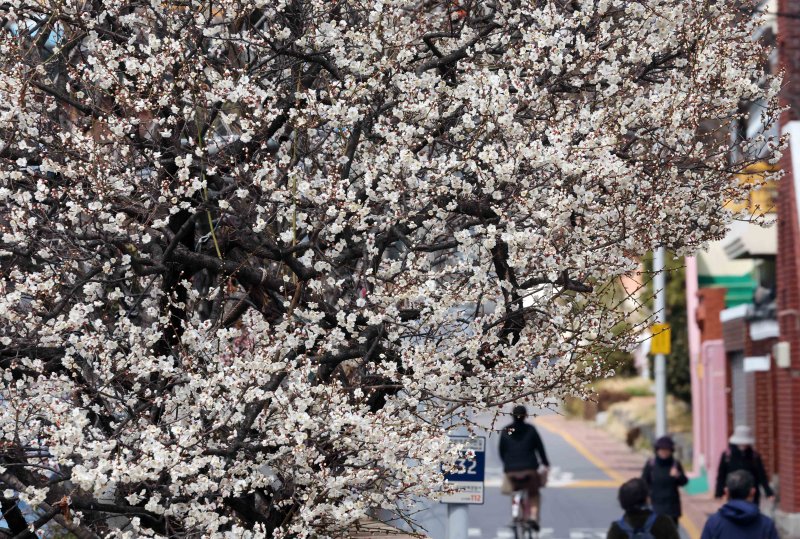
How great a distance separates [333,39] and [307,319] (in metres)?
1.42

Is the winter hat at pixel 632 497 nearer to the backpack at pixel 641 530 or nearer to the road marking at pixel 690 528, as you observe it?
the backpack at pixel 641 530

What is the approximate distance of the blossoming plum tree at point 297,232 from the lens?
6902 mm

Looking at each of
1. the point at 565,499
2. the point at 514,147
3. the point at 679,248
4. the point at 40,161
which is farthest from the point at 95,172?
the point at 565,499

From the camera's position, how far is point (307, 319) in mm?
7309

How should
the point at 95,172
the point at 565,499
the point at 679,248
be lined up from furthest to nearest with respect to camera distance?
the point at 565,499 → the point at 679,248 → the point at 95,172

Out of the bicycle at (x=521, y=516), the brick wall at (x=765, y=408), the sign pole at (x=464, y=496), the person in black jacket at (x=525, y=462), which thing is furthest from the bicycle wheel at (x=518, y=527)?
the brick wall at (x=765, y=408)

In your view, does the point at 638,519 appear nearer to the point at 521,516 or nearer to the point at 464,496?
the point at 464,496

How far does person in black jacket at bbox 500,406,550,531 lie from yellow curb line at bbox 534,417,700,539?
136 inches

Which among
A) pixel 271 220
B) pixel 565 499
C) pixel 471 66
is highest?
pixel 471 66

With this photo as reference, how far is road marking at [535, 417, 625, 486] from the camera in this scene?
3175 cm

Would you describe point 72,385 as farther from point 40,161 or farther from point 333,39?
point 333,39

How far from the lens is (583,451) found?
A: 39469mm

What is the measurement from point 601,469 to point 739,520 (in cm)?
2432

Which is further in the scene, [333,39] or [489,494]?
[489,494]
